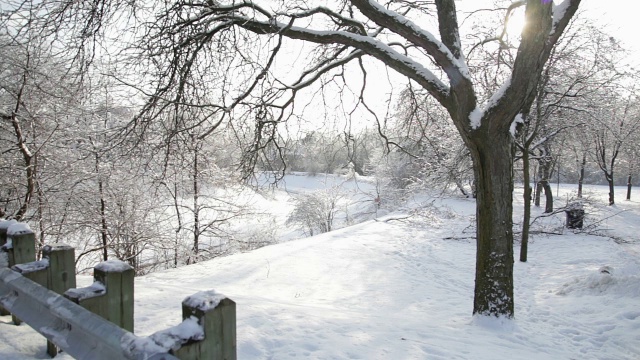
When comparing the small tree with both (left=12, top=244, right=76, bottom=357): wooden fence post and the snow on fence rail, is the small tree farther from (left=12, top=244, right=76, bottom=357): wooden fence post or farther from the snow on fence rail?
(left=12, top=244, right=76, bottom=357): wooden fence post

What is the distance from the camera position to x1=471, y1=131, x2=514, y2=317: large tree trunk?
5.01 metres

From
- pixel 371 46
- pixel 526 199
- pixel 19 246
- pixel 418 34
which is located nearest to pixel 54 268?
pixel 19 246

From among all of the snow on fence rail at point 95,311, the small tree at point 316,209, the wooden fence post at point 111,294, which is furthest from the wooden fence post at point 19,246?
the small tree at point 316,209

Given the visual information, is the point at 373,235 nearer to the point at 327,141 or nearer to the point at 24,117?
the point at 327,141

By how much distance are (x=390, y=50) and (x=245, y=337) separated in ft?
13.1

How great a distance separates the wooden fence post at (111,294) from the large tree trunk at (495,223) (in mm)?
4478

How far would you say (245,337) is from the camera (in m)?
3.50

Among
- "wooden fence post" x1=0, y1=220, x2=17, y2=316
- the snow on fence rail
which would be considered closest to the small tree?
"wooden fence post" x1=0, y1=220, x2=17, y2=316

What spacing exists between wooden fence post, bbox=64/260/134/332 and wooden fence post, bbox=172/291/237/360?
0.81 meters

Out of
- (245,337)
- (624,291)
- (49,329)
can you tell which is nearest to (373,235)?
(624,291)

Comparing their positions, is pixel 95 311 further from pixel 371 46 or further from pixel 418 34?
pixel 418 34

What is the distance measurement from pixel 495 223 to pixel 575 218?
1126 cm

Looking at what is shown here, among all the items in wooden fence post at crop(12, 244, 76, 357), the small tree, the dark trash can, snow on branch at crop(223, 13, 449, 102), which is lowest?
the small tree

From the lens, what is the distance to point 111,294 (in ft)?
6.33
